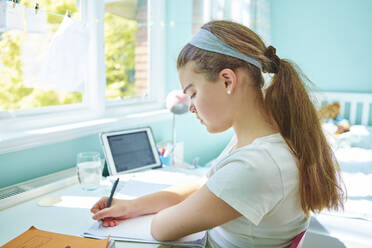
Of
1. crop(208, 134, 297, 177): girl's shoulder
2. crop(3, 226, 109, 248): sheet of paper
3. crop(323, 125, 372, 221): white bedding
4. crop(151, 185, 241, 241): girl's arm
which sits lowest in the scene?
crop(323, 125, 372, 221): white bedding

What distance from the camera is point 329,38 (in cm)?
315

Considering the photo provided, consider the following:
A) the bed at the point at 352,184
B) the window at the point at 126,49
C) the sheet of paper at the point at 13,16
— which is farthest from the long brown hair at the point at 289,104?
the window at the point at 126,49

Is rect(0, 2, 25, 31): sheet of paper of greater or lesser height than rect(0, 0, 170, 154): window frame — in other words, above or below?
above

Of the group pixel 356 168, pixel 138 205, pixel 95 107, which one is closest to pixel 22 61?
pixel 95 107

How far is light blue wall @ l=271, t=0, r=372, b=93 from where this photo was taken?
→ 9.92 ft

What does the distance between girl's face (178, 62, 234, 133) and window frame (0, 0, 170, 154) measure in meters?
0.70

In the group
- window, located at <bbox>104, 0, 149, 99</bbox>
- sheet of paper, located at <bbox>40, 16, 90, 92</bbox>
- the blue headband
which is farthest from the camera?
window, located at <bbox>104, 0, 149, 99</bbox>

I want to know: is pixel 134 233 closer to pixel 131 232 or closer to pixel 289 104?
pixel 131 232

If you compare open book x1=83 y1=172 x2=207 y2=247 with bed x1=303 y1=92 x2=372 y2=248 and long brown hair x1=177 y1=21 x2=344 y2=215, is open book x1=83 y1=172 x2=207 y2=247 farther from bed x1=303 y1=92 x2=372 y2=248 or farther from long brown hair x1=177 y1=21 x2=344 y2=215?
bed x1=303 y1=92 x2=372 y2=248

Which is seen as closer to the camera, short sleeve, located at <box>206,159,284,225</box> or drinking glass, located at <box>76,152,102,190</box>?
short sleeve, located at <box>206,159,284,225</box>

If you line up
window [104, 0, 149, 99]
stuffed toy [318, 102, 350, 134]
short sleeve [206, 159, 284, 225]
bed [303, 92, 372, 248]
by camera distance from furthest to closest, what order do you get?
1. stuffed toy [318, 102, 350, 134]
2. window [104, 0, 149, 99]
3. bed [303, 92, 372, 248]
4. short sleeve [206, 159, 284, 225]

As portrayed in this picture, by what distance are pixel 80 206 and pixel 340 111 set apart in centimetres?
287

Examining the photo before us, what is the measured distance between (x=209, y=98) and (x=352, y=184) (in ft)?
3.99

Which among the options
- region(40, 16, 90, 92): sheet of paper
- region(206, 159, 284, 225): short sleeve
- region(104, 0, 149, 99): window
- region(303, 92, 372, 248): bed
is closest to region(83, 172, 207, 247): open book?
region(206, 159, 284, 225): short sleeve
